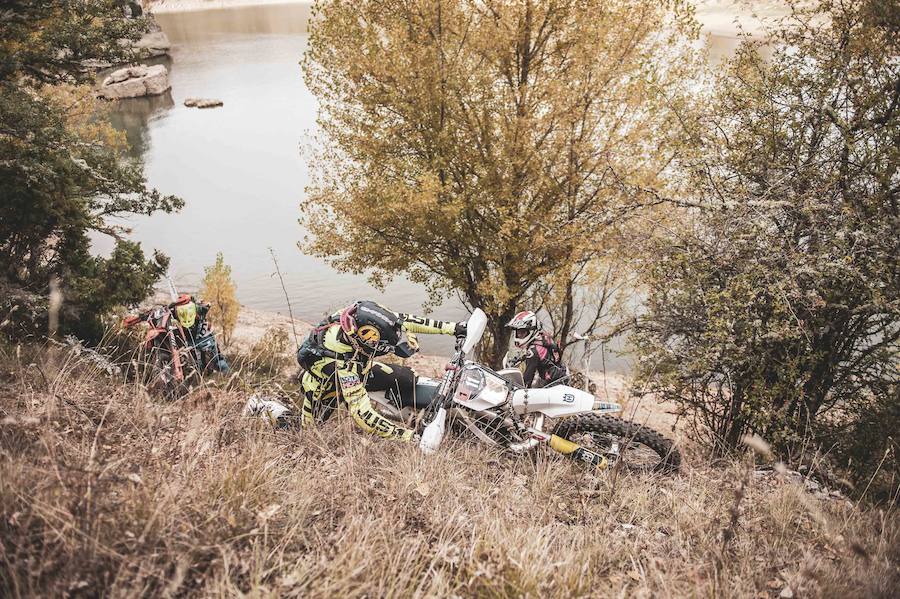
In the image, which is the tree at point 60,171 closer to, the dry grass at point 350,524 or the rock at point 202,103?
the dry grass at point 350,524

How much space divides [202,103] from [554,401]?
55323 mm

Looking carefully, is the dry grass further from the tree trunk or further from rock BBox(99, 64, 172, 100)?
rock BBox(99, 64, 172, 100)

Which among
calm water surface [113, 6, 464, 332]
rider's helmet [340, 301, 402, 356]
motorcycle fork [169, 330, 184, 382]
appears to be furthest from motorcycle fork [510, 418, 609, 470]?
calm water surface [113, 6, 464, 332]

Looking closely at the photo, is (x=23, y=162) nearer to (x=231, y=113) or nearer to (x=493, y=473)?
(x=493, y=473)

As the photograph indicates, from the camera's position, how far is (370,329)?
17.2ft

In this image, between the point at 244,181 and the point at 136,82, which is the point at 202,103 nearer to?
the point at 136,82

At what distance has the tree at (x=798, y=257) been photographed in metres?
5.88

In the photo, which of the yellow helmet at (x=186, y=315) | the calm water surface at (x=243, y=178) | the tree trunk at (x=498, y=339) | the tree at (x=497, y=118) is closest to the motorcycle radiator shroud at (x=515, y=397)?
the yellow helmet at (x=186, y=315)

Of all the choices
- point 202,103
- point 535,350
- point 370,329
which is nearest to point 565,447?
point 535,350

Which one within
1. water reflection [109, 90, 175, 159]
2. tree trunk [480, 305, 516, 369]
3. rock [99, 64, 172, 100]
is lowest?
tree trunk [480, 305, 516, 369]

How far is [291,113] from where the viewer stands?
45000 millimetres

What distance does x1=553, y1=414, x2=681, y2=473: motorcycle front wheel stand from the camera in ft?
17.6

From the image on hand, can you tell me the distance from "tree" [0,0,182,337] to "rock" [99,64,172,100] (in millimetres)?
50419

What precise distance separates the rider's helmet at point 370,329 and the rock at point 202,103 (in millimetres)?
53510
